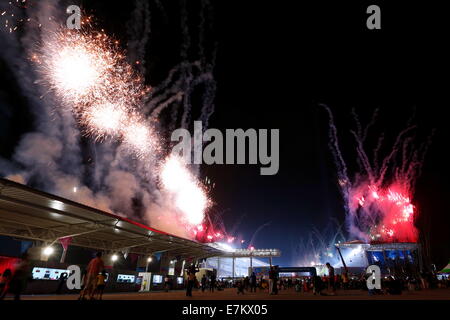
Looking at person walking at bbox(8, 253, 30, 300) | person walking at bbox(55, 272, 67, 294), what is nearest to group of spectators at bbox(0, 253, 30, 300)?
person walking at bbox(8, 253, 30, 300)

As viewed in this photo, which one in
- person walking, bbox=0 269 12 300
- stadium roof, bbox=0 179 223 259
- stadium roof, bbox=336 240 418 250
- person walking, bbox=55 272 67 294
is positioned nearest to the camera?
person walking, bbox=0 269 12 300

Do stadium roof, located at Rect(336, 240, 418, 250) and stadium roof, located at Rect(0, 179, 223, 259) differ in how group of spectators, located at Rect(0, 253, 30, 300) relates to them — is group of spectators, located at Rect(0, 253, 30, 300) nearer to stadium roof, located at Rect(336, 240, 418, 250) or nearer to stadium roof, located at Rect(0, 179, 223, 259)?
stadium roof, located at Rect(0, 179, 223, 259)

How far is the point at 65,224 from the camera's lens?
20.2m

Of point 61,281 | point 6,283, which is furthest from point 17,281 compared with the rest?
point 61,281

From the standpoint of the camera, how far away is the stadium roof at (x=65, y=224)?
14687mm

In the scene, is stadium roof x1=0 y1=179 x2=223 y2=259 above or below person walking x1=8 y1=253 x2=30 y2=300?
above

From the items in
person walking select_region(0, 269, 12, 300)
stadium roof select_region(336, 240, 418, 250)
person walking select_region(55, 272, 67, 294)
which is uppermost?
stadium roof select_region(336, 240, 418, 250)

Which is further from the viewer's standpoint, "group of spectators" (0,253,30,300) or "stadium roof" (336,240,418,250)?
"stadium roof" (336,240,418,250)

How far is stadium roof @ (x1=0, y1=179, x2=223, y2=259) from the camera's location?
48.2 ft

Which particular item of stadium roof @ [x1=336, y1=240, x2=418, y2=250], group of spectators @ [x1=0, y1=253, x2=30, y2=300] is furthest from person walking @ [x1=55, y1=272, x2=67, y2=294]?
stadium roof @ [x1=336, y1=240, x2=418, y2=250]

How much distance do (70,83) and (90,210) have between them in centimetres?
1082

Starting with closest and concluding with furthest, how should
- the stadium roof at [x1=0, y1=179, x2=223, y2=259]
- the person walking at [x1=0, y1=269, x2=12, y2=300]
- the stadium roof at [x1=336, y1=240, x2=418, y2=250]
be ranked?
1. the person walking at [x1=0, y1=269, x2=12, y2=300]
2. the stadium roof at [x1=0, y1=179, x2=223, y2=259]
3. the stadium roof at [x1=336, y1=240, x2=418, y2=250]
